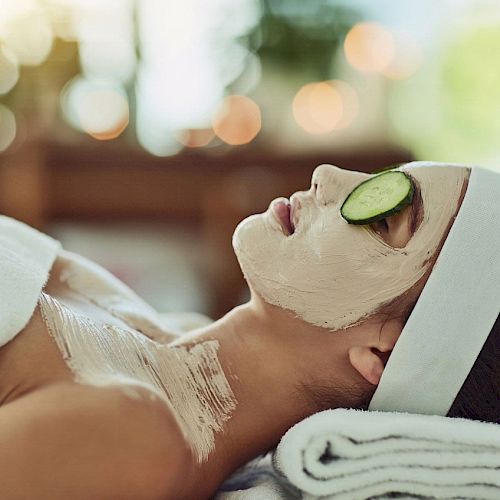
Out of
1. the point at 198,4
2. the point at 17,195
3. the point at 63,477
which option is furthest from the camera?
the point at 198,4

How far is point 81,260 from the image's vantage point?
1604 mm

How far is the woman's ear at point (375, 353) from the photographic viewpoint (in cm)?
117

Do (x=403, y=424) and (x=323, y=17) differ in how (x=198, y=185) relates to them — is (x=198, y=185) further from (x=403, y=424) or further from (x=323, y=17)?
(x=403, y=424)

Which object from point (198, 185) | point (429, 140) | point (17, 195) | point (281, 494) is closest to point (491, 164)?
point (429, 140)

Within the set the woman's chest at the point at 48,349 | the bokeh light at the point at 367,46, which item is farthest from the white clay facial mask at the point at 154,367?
the bokeh light at the point at 367,46

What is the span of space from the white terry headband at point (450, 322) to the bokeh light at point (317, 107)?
10.6 feet

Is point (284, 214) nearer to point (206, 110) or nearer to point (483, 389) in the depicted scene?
point (483, 389)

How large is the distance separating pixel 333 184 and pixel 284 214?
94 mm

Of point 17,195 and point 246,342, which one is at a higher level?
point 246,342

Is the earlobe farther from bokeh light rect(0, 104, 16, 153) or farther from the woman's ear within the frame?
bokeh light rect(0, 104, 16, 153)

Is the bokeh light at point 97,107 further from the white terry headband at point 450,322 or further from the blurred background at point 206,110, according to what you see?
the white terry headband at point 450,322

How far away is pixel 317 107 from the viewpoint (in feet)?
14.3

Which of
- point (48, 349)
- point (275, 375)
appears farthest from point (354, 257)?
point (48, 349)

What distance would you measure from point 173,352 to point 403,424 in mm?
379
